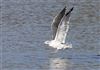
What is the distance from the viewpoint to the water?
57.6 ft

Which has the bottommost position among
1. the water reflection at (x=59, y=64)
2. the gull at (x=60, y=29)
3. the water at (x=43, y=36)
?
the water reflection at (x=59, y=64)

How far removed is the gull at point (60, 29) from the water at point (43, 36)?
0.59 ft

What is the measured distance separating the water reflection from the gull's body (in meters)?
0.97

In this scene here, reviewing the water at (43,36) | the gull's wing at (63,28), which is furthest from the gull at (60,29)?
the water at (43,36)

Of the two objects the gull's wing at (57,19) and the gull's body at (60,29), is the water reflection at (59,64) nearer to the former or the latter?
the gull's body at (60,29)

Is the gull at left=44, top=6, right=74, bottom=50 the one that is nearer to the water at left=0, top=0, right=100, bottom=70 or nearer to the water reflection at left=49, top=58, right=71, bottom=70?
the water at left=0, top=0, right=100, bottom=70

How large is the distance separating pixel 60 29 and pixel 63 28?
10 cm

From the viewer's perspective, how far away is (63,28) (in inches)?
742

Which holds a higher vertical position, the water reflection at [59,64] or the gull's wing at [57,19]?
the gull's wing at [57,19]

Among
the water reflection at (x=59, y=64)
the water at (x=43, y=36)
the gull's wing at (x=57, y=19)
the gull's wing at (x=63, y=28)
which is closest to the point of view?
the water reflection at (x=59, y=64)

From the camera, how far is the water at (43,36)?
691 inches

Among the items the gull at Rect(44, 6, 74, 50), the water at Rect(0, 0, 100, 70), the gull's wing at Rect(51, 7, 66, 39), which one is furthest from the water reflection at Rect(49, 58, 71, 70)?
the gull's wing at Rect(51, 7, 66, 39)

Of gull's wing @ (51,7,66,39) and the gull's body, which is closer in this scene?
the gull's body

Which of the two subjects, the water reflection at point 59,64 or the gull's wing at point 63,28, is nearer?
the water reflection at point 59,64
